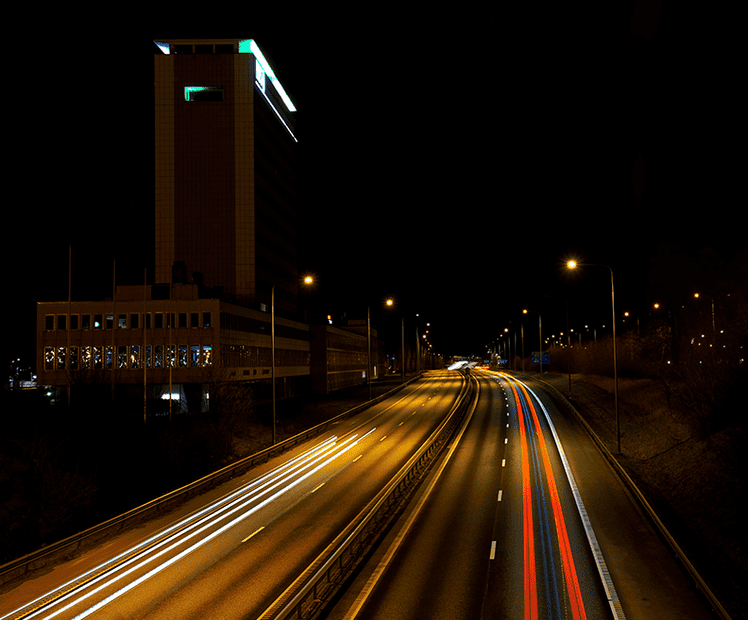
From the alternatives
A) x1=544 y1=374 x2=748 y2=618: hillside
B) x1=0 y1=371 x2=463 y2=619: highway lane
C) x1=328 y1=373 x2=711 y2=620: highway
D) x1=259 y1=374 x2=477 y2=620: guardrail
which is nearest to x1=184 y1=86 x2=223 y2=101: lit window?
x1=0 y1=371 x2=463 y2=619: highway lane

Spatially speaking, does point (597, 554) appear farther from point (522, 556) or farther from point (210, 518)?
point (210, 518)

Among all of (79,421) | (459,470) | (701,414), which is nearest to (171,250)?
(79,421)

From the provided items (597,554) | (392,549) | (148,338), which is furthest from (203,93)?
(597,554)

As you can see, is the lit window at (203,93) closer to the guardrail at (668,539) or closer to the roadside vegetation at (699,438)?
the roadside vegetation at (699,438)

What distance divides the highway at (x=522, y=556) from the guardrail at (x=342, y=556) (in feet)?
1.57

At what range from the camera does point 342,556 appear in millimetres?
16719

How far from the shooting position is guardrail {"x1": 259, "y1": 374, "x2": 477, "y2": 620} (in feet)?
43.7

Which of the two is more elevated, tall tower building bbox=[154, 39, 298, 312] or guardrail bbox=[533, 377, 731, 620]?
tall tower building bbox=[154, 39, 298, 312]

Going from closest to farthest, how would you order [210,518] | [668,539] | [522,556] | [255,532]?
[522,556] → [668,539] → [255,532] → [210,518]

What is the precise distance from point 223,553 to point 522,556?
29.2 ft

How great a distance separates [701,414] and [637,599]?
19.3 m

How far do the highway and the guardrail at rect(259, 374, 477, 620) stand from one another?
0.48 metres

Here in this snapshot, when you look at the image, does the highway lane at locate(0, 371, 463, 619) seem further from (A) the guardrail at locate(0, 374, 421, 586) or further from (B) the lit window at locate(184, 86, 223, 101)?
(B) the lit window at locate(184, 86, 223, 101)

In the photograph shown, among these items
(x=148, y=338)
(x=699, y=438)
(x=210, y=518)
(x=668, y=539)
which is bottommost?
(x=210, y=518)
